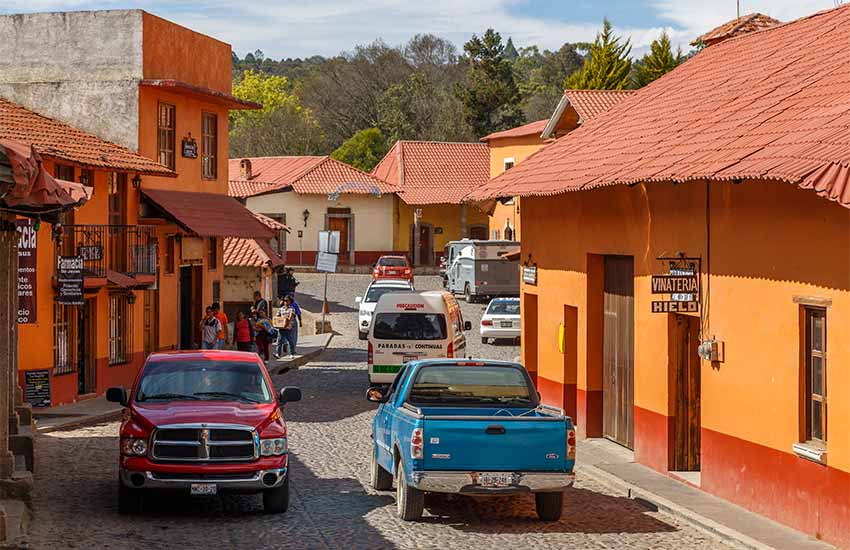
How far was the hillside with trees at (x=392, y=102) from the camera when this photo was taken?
90.2 m

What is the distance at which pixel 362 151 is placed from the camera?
92750 mm

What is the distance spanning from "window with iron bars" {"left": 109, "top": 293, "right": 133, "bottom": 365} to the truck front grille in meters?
16.2

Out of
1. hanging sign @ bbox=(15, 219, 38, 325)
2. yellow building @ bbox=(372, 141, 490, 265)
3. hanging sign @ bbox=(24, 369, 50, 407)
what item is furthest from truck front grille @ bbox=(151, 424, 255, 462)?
yellow building @ bbox=(372, 141, 490, 265)

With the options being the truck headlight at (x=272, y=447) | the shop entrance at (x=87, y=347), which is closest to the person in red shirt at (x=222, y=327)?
the shop entrance at (x=87, y=347)

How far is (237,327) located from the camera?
33719mm

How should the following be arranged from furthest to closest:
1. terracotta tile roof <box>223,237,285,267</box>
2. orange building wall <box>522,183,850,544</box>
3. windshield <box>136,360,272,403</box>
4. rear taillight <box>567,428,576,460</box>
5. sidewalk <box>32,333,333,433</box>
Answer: terracotta tile roof <box>223,237,285,267</box>, sidewalk <box>32,333,333,433</box>, windshield <box>136,360,272,403</box>, rear taillight <box>567,428,576,460</box>, orange building wall <box>522,183,850,544</box>

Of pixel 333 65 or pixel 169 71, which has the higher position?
pixel 333 65

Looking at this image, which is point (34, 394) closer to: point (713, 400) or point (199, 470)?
point (199, 470)

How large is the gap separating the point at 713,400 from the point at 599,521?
2.62m

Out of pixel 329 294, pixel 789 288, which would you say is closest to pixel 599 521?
pixel 789 288

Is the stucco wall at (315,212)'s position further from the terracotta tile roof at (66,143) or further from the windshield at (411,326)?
the windshield at (411,326)

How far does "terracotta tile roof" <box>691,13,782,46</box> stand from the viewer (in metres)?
26.3

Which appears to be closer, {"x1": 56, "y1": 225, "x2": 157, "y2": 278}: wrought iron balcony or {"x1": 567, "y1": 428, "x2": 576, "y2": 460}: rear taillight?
{"x1": 567, "y1": 428, "x2": 576, "y2": 460}: rear taillight

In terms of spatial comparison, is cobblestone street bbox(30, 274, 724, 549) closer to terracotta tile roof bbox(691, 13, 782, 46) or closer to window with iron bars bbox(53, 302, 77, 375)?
window with iron bars bbox(53, 302, 77, 375)
